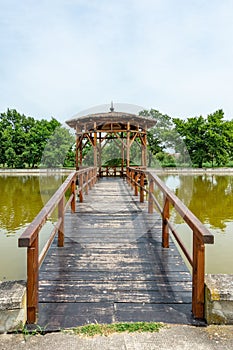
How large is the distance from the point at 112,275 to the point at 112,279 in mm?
84

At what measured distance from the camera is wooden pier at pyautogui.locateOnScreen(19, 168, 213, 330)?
2004 mm

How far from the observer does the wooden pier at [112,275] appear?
200 centimetres

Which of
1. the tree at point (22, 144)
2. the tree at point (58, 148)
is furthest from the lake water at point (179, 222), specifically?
the tree at point (22, 144)

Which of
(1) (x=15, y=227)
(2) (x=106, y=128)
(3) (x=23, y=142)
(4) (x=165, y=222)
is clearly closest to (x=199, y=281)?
(4) (x=165, y=222)

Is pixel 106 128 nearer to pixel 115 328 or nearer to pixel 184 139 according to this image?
pixel 115 328

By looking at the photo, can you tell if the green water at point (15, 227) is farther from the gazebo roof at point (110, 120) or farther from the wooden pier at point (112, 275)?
the gazebo roof at point (110, 120)

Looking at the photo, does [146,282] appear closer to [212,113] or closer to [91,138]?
[91,138]

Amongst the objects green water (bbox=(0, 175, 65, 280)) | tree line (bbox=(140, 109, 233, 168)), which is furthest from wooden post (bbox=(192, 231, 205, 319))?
tree line (bbox=(140, 109, 233, 168))

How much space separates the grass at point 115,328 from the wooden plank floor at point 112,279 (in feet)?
0.22

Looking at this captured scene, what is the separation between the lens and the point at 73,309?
2.13 metres

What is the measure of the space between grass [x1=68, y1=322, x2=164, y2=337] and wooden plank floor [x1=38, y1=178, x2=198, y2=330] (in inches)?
2.7

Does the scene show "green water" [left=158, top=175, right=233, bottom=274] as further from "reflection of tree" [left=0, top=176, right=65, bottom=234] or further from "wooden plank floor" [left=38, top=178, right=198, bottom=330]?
"reflection of tree" [left=0, top=176, right=65, bottom=234]

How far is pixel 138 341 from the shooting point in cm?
175

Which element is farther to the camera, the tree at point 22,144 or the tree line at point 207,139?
the tree at point 22,144
